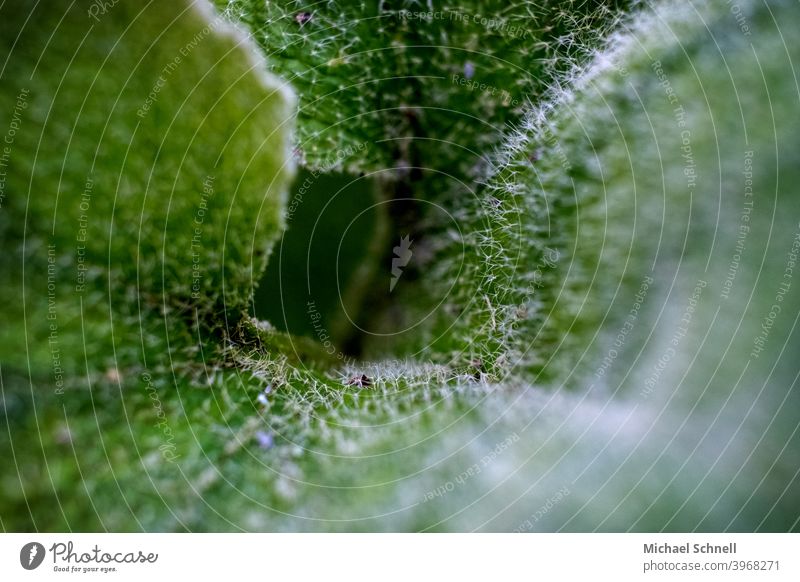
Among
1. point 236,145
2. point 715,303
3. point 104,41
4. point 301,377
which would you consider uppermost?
point 104,41

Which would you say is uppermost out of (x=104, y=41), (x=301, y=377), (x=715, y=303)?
(x=104, y=41)

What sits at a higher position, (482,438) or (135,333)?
(135,333)

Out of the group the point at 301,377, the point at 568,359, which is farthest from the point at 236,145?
the point at 568,359

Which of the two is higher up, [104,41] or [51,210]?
[104,41]
